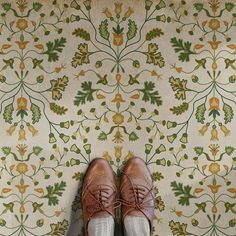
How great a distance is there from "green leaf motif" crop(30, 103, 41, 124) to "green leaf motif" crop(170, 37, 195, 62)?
0.40m

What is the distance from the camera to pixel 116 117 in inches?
53.4

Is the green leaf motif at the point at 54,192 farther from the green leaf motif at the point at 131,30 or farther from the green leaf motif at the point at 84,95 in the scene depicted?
the green leaf motif at the point at 131,30

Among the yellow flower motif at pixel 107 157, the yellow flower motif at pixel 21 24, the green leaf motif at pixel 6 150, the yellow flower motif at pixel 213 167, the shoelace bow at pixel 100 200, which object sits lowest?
the shoelace bow at pixel 100 200

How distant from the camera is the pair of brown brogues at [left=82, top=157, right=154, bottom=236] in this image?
51.3 inches

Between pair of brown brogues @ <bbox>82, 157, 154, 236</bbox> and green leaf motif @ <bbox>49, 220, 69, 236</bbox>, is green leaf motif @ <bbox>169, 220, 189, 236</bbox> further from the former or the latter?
green leaf motif @ <bbox>49, 220, 69, 236</bbox>

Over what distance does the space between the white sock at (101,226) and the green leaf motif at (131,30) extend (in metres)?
0.48

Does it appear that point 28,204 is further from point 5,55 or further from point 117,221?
point 5,55

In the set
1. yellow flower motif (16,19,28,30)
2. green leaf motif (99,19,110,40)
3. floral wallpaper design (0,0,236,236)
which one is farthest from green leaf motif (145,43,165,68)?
yellow flower motif (16,19,28,30)

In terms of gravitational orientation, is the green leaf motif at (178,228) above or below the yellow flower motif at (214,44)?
below

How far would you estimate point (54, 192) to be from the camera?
134 centimetres

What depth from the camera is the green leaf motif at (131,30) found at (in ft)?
4.50

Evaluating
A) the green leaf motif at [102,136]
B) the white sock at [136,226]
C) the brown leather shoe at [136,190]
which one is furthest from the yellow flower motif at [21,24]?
the white sock at [136,226]

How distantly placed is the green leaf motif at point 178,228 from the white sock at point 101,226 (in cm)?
16

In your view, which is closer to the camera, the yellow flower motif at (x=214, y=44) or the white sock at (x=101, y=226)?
the white sock at (x=101, y=226)
